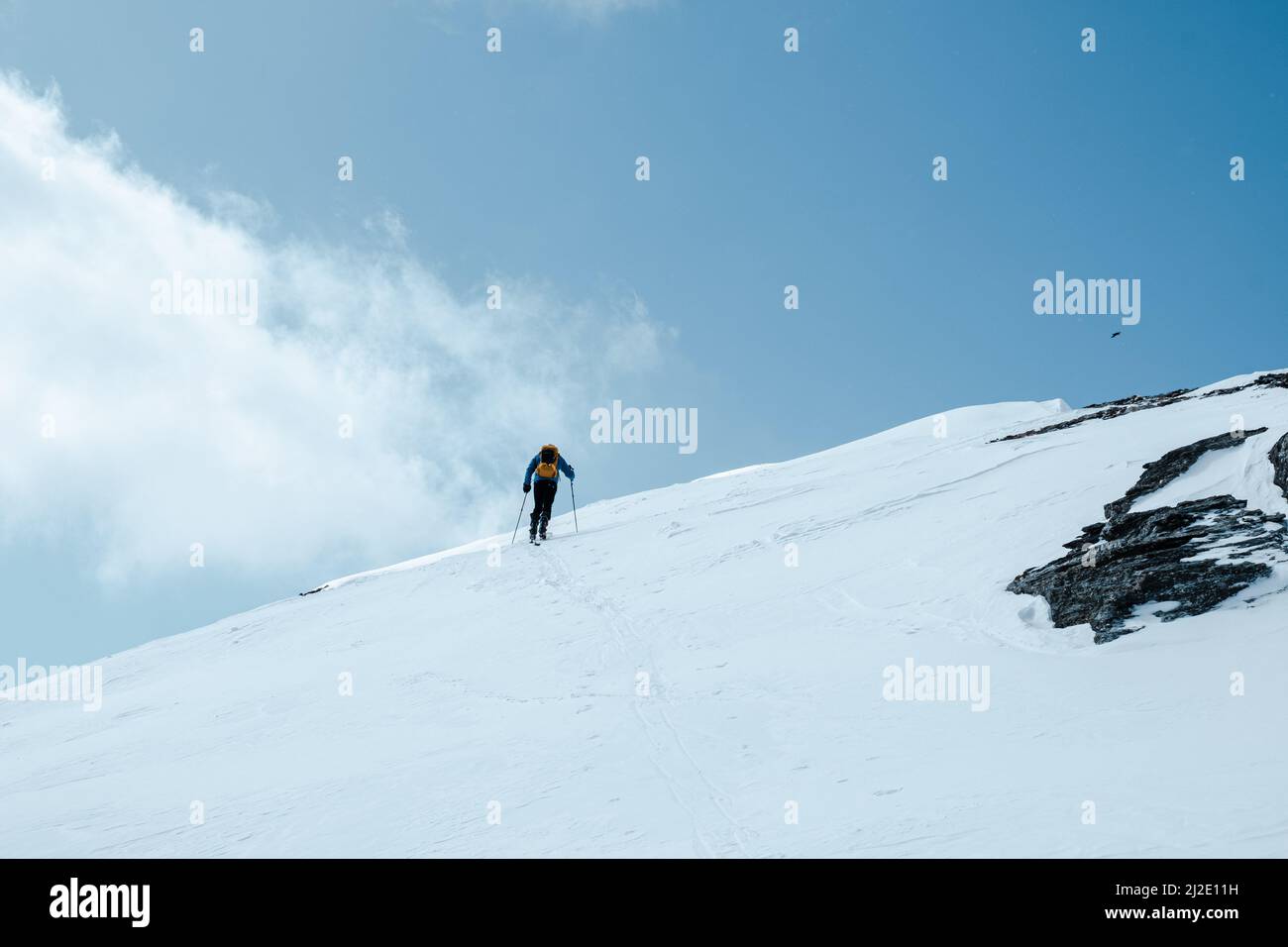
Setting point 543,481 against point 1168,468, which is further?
point 543,481

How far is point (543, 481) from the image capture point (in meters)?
19.9

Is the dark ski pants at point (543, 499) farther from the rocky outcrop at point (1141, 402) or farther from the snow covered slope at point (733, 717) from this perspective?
the rocky outcrop at point (1141, 402)

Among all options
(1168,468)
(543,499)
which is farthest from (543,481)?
(1168,468)

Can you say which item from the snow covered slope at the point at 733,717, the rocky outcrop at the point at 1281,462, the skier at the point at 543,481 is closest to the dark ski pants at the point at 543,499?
the skier at the point at 543,481

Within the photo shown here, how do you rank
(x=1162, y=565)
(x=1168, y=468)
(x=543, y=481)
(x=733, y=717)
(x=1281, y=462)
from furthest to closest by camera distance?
(x=543, y=481)
(x=1168, y=468)
(x=1281, y=462)
(x=1162, y=565)
(x=733, y=717)

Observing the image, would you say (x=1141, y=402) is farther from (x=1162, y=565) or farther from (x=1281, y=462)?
(x=1162, y=565)

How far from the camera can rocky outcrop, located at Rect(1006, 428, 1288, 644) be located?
27.6 feet

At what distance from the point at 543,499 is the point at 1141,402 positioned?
1502cm

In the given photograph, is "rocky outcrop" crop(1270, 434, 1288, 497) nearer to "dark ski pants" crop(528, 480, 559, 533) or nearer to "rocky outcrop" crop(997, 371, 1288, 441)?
"rocky outcrop" crop(997, 371, 1288, 441)

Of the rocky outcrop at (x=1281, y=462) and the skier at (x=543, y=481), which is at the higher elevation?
the skier at (x=543, y=481)

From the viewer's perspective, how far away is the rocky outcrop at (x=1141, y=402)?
62.0 ft

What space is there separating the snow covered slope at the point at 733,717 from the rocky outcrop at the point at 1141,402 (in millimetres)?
4646

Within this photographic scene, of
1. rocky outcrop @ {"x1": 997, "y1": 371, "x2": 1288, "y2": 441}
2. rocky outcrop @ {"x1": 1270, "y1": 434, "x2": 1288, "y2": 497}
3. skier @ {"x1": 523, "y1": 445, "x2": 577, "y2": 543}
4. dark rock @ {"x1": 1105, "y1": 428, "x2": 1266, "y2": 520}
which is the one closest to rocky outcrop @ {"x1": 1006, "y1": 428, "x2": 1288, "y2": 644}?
rocky outcrop @ {"x1": 1270, "y1": 434, "x2": 1288, "y2": 497}

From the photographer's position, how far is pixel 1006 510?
44.0ft
